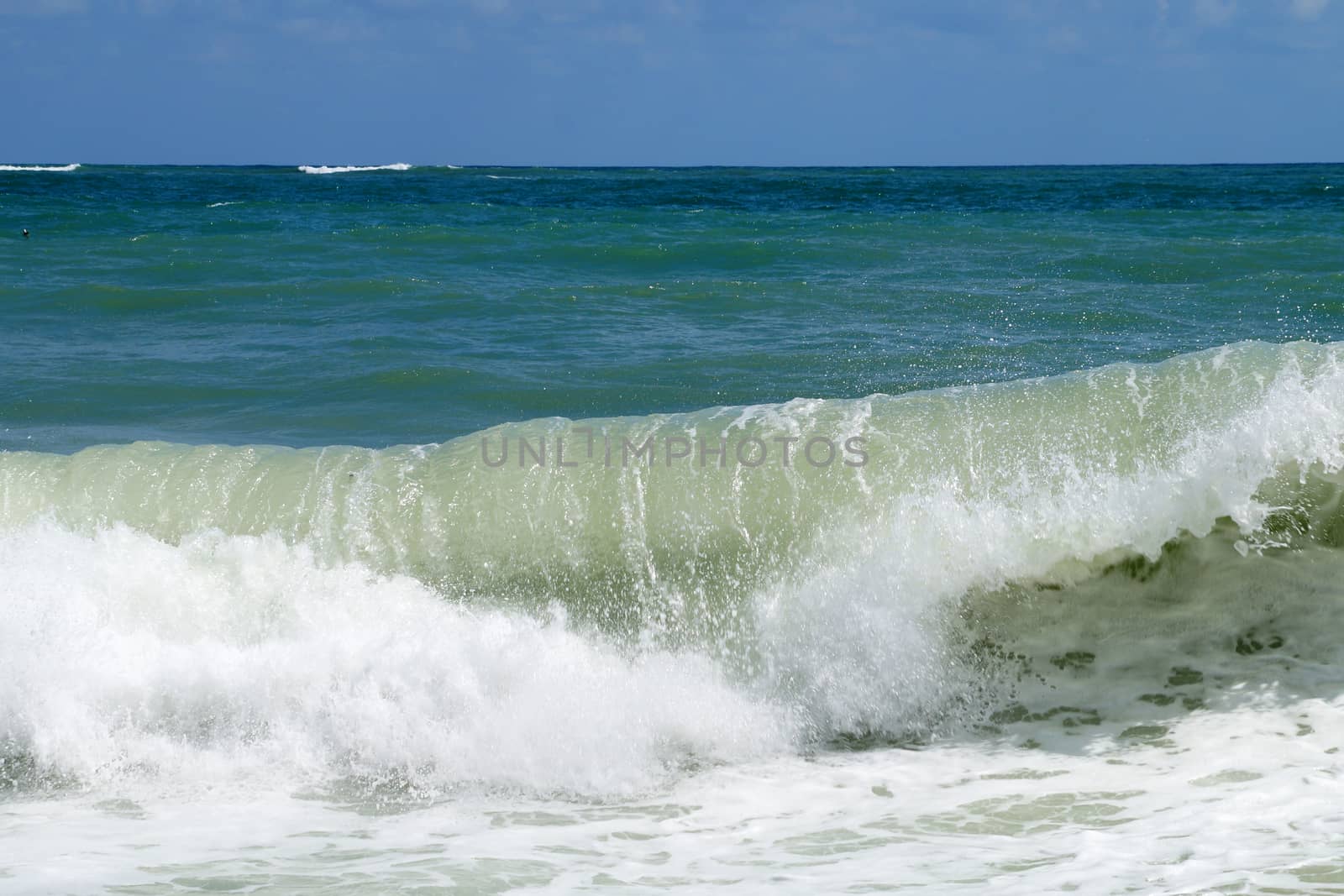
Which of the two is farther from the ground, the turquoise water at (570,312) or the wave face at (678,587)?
the turquoise water at (570,312)

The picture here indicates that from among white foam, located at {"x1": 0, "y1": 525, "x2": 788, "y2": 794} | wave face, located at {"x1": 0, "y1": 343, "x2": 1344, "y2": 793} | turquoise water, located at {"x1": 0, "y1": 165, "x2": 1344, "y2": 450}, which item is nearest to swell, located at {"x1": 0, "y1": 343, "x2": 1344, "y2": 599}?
wave face, located at {"x1": 0, "y1": 343, "x2": 1344, "y2": 793}

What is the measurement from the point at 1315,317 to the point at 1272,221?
11.8 metres

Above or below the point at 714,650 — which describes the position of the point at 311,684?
below

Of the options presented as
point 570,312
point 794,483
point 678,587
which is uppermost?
point 570,312

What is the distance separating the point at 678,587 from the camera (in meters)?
4.68

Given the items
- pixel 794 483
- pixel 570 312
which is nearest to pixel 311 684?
pixel 794 483

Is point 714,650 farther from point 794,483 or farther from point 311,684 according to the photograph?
point 311,684

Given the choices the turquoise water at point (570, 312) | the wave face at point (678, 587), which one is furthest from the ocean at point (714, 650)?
the turquoise water at point (570, 312)

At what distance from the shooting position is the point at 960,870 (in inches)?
124

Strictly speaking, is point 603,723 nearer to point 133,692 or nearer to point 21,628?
point 133,692

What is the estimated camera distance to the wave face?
4.20 m

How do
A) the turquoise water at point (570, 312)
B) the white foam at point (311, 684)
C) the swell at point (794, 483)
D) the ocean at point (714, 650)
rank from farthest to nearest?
the turquoise water at point (570, 312), the swell at point (794, 483), the white foam at point (311, 684), the ocean at point (714, 650)

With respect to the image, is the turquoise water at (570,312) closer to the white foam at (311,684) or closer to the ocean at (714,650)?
the ocean at (714,650)

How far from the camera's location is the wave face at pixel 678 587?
4199 millimetres
